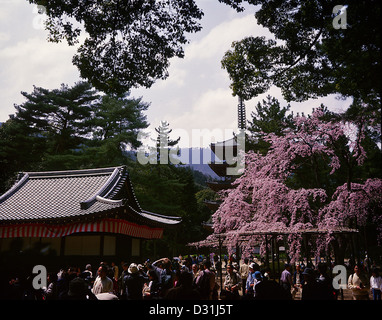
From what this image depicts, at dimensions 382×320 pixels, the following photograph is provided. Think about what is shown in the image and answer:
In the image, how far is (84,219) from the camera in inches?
553

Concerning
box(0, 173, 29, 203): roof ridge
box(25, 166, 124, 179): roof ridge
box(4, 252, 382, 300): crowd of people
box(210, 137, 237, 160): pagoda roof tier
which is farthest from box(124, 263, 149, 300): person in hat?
box(210, 137, 237, 160): pagoda roof tier

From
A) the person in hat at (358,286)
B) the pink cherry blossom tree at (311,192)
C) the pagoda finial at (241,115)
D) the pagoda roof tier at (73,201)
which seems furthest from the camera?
the pagoda finial at (241,115)

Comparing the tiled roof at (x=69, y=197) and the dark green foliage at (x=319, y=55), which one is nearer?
the dark green foliage at (x=319, y=55)

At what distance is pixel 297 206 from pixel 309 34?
26.3ft

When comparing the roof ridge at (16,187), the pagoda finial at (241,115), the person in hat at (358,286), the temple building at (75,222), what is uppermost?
the pagoda finial at (241,115)

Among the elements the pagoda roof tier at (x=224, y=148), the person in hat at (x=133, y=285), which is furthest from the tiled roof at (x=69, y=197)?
the pagoda roof tier at (x=224, y=148)

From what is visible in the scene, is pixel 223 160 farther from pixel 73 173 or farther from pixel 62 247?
pixel 62 247

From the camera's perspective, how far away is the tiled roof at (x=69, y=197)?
47.7 ft

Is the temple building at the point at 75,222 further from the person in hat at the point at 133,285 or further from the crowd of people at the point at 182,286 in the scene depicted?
the person in hat at the point at 133,285

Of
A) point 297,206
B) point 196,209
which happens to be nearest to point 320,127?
point 297,206

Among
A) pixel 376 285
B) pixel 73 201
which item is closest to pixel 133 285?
pixel 376 285

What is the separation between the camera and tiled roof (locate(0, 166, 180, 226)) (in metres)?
14.5

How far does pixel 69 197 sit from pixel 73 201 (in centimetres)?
77
